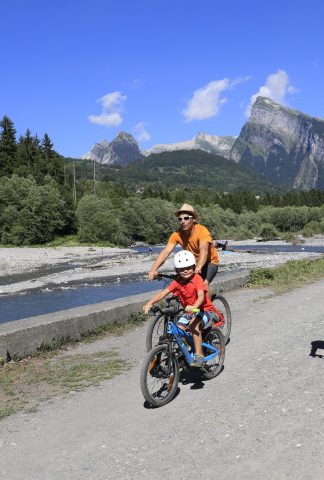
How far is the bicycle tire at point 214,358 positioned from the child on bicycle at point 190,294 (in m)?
0.26

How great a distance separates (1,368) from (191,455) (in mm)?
3740

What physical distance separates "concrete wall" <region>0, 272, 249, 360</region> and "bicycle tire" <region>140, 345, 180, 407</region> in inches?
107

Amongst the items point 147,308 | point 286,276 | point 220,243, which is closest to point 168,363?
point 147,308

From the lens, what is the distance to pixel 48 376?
21.5 ft

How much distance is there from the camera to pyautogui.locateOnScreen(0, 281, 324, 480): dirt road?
13.0 ft

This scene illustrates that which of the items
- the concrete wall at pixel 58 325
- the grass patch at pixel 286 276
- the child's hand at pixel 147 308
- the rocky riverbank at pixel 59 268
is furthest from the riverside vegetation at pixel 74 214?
the child's hand at pixel 147 308

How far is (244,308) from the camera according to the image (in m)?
11.4

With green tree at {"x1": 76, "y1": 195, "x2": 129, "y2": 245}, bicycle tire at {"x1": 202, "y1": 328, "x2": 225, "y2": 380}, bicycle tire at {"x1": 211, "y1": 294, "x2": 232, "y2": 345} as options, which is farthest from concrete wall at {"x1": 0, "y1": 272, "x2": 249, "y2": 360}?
green tree at {"x1": 76, "y1": 195, "x2": 129, "y2": 245}

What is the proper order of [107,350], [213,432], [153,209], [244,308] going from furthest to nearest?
[153,209] → [244,308] → [107,350] → [213,432]

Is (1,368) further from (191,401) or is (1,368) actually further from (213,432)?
(213,432)

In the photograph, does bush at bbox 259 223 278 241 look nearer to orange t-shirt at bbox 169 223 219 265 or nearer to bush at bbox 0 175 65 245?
bush at bbox 0 175 65 245

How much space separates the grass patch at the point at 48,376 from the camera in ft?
18.8

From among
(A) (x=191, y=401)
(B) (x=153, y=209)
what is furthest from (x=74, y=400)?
(B) (x=153, y=209)

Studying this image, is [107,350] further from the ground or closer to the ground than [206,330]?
closer to the ground
